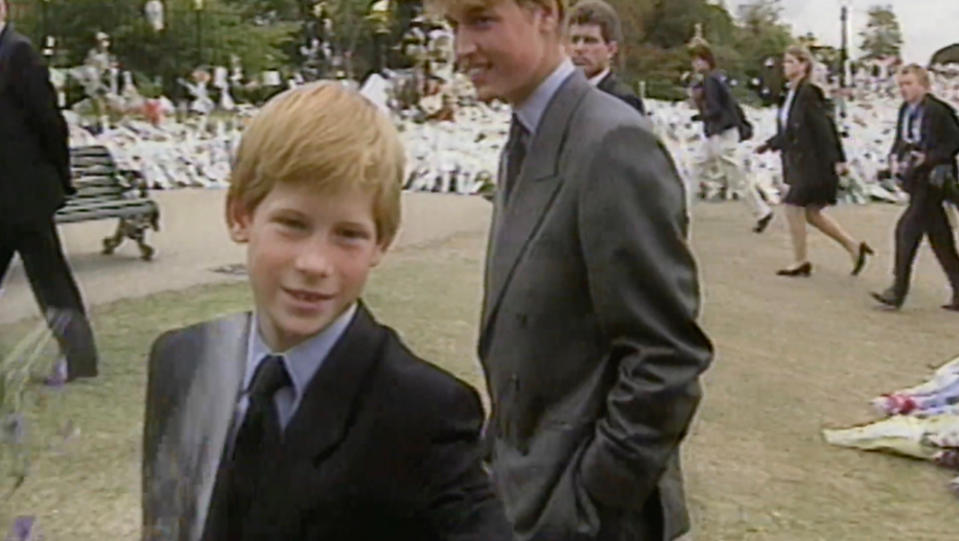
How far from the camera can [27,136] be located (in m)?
5.03

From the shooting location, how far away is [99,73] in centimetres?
1548

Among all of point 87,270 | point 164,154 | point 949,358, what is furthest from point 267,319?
point 164,154

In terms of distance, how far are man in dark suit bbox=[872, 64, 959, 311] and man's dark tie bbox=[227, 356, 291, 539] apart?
24.9ft

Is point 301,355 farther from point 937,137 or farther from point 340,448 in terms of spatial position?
point 937,137

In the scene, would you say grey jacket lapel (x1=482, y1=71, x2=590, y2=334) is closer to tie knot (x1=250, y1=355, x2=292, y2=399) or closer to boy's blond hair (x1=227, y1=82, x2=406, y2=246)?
boy's blond hair (x1=227, y1=82, x2=406, y2=246)

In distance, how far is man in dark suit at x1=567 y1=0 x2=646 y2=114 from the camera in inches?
137

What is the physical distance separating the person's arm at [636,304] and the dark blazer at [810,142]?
24.9 ft

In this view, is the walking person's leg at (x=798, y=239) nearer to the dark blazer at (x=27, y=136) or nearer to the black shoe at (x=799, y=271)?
the black shoe at (x=799, y=271)

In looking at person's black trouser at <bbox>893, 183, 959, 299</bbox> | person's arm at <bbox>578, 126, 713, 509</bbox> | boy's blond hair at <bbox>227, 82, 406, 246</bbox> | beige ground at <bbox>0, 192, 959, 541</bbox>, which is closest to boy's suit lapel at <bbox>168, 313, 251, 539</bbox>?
boy's blond hair at <bbox>227, 82, 406, 246</bbox>

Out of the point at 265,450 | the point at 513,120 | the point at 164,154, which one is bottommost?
the point at 164,154

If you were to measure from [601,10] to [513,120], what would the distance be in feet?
5.50

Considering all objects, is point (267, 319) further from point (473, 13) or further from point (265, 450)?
point (473, 13)

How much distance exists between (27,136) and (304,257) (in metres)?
4.13

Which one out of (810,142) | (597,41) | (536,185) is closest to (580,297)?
(536,185)
